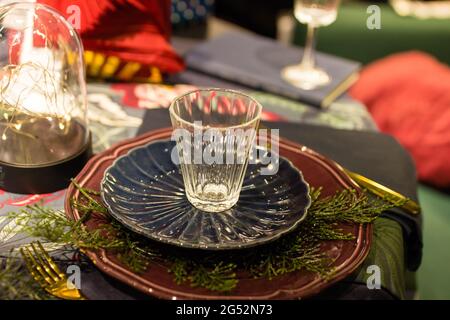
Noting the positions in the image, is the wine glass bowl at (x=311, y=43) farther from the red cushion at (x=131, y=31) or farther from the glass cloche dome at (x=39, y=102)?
the glass cloche dome at (x=39, y=102)

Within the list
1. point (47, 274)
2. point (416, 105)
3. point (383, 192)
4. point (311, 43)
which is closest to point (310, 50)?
point (311, 43)

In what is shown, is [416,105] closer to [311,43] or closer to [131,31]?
[311,43]

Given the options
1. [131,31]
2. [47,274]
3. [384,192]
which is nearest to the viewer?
[47,274]

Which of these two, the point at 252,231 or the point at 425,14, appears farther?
the point at 425,14

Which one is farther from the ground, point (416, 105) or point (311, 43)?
point (311, 43)

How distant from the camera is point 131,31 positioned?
0.91m

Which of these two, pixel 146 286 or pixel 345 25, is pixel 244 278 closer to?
pixel 146 286

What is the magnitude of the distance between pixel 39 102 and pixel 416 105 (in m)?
0.70

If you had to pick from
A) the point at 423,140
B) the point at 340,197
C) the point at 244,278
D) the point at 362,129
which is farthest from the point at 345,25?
the point at 244,278

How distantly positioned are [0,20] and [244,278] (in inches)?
15.8

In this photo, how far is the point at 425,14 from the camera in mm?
1437

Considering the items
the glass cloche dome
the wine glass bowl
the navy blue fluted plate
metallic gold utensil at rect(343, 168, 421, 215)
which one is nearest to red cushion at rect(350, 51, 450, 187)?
the wine glass bowl

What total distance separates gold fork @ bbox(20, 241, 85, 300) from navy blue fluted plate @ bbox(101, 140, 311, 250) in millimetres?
68

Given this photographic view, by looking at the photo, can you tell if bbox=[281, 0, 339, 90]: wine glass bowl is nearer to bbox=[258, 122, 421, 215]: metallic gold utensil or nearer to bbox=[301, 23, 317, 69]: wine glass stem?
bbox=[301, 23, 317, 69]: wine glass stem
